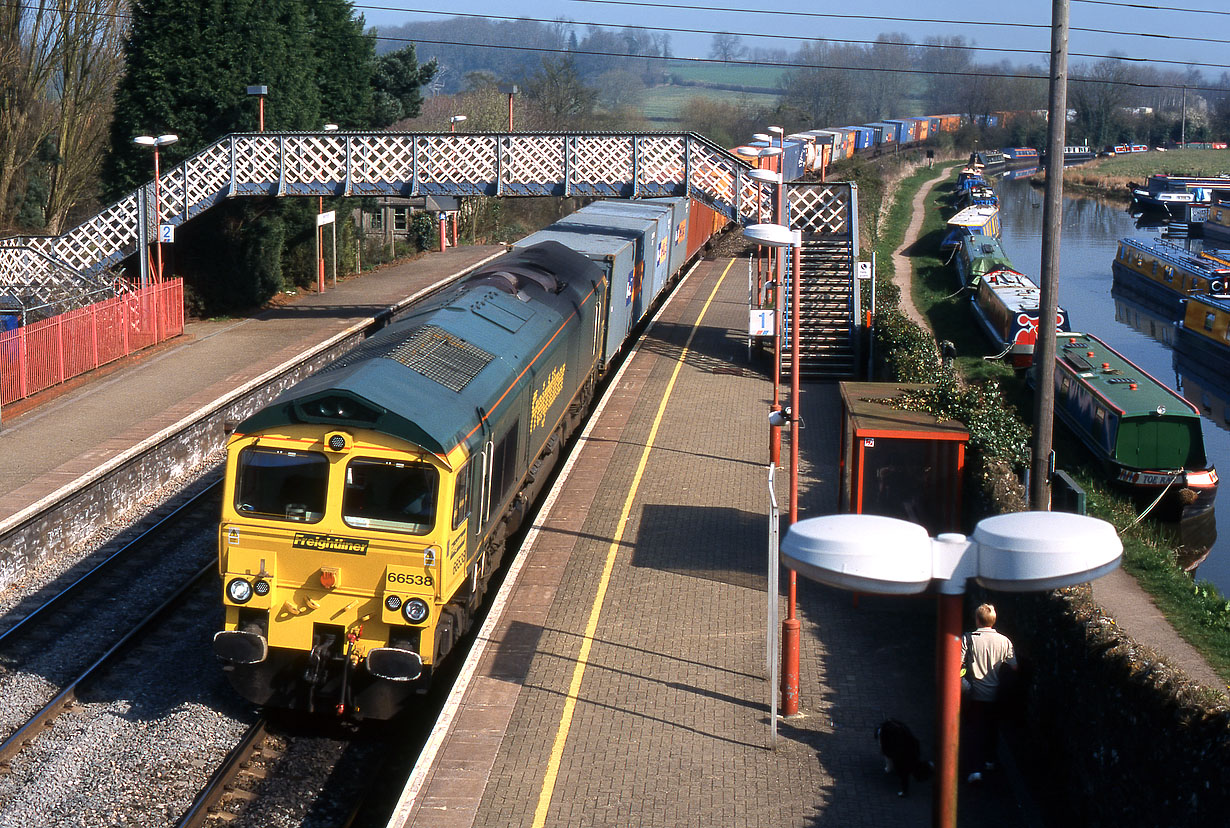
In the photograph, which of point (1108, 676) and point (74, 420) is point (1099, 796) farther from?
point (74, 420)

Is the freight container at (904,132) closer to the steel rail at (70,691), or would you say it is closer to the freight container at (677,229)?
the freight container at (677,229)

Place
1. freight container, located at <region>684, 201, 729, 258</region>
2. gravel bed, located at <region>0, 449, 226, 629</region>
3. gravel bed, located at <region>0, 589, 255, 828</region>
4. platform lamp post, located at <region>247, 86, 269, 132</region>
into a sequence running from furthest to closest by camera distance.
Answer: freight container, located at <region>684, 201, 729, 258</region> → platform lamp post, located at <region>247, 86, 269, 132</region> → gravel bed, located at <region>0, 449, 226, 629</region> → gravel bed, located at <region>0, 589, 255, 828</region>

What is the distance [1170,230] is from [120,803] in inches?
2636

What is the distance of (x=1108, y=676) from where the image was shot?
7.67 meters

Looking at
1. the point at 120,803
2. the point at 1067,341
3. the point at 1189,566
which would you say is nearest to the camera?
the point at 120,803

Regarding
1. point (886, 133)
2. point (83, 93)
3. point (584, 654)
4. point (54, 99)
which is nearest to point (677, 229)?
point (83, 93)

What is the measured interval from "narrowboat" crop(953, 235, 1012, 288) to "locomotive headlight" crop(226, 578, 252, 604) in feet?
98.7

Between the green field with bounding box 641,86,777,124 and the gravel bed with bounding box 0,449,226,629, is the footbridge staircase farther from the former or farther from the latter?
the green field with bounding box 641,86,777,124

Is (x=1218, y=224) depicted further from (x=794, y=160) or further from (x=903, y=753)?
(x=903, y=753)

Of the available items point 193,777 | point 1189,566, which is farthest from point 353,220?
point 193,777

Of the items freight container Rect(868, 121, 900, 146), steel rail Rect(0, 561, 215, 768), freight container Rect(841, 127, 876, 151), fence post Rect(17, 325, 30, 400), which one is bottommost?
steel rail Rect(0, 561, 215, 768)

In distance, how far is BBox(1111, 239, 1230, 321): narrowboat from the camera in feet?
127

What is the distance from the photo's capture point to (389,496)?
970 centimetres

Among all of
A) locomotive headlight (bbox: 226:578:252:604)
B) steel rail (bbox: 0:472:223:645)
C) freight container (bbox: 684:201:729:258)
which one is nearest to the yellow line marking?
locomotive headlight (bbox: 226:578:252:604)
